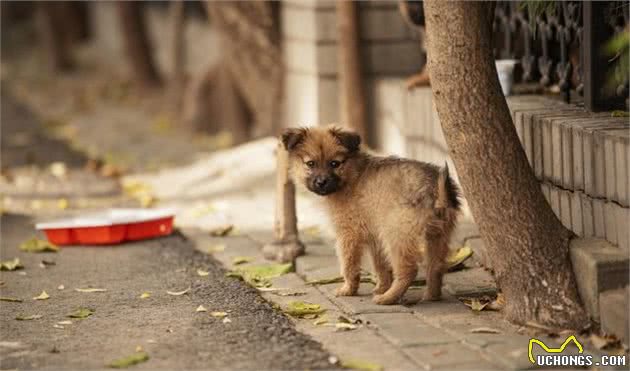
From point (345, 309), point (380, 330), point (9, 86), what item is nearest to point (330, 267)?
point (345, 309)

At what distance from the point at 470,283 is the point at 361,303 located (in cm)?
76

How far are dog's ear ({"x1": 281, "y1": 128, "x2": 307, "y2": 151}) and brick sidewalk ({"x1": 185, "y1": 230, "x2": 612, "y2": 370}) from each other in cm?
84

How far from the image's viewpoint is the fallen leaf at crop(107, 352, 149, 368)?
5.59m

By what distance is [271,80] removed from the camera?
1258 cm

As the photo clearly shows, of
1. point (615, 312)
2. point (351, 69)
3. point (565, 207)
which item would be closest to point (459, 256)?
point (565, 207)

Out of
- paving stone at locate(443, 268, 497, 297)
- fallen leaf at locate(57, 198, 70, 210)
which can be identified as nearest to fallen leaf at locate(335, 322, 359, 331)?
paving stone at locate(443, 268, 497, 297)

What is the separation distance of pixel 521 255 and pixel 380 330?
0.77m

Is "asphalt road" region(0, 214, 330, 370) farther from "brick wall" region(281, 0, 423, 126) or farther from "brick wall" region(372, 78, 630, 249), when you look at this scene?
"brick wall" region(281, 0, 423, 126)

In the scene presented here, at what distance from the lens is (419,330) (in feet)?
19.7

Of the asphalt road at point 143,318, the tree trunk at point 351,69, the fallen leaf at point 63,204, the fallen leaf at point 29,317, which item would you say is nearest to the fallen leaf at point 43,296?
the asphalt road at point 143,318

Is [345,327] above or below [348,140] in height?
below

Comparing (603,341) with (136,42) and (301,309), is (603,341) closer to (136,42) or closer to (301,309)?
(301,309)

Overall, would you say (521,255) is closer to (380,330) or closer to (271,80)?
(380,330)

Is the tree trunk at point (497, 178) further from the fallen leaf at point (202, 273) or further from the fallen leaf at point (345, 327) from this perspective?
the fallen leaf at point (202, 273)
